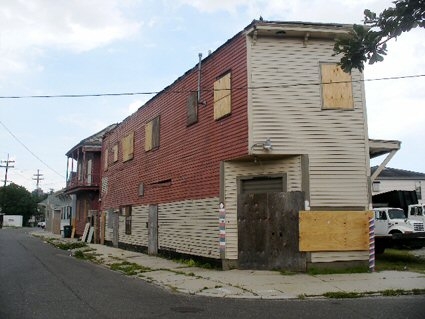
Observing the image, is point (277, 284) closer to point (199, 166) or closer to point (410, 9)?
point (199, 166)

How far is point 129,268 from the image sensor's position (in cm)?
1625

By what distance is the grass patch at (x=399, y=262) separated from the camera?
15.3 m

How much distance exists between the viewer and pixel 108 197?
1211 inches

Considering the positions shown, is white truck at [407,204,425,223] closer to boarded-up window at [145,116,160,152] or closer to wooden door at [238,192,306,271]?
wooden door at [238,192,306,271]

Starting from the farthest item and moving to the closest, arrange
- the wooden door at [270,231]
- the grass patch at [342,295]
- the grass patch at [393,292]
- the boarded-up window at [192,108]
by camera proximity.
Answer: the boarded-up window at [192,108] < the wooden door at [270,231] < the grass patch at [393,292] < the grass patch at [342,295]

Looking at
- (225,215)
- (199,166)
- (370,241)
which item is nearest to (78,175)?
(199,166)

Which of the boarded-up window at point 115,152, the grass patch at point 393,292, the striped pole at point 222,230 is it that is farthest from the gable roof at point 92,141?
the grass patch at point 393,292

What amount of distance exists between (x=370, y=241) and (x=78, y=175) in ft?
97.4

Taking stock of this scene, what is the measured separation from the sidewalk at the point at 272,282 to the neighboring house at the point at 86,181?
2135 cm

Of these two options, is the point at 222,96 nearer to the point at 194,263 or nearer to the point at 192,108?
the point at 192,108

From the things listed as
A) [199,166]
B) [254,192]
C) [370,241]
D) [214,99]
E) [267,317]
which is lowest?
[267,317]

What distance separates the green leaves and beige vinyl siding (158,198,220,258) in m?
10.3

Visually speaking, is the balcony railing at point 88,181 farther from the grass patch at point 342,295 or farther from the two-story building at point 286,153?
the grass patch at point 342,295

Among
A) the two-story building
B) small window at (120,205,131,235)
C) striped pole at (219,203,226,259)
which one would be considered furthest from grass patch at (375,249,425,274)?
small window at (120,205,131,235)
